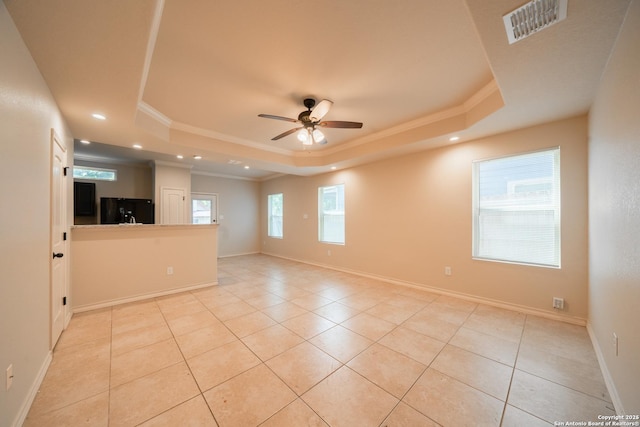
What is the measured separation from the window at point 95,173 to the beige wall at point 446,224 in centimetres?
503

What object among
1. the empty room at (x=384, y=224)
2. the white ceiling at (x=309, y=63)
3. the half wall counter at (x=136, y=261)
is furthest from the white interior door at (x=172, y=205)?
the white ceiling at (x=309, y=63)

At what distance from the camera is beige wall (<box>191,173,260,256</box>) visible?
7141 mm

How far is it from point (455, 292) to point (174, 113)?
5081 mm

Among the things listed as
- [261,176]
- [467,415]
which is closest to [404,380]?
[467,415]

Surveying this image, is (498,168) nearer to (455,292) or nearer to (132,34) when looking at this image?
(455,292)

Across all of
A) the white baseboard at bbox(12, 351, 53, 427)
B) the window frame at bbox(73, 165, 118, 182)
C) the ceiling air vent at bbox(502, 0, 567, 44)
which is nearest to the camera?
the ceiling air vent at bbox(502, 0, 567, 44)

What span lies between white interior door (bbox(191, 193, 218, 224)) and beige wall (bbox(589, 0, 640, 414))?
307 inches

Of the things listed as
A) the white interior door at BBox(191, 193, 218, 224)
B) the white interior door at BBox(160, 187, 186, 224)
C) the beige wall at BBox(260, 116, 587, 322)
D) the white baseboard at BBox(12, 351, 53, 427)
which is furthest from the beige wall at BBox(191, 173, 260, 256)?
the white baseboard at BBox(12, 351, 53, 427)

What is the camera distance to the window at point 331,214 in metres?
5.61

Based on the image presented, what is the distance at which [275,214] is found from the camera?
7648 millimetres

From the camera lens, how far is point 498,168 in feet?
10.9

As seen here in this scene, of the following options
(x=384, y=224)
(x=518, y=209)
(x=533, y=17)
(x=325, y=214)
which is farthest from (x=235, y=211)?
(x=533, y=17)

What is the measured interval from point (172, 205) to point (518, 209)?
23.6 feet

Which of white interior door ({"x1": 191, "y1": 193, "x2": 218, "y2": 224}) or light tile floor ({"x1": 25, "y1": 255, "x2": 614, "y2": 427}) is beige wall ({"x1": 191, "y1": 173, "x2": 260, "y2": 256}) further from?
light tile floor ({"x1": 25, "y1": 255, "x2": 614, "y2": 427})
